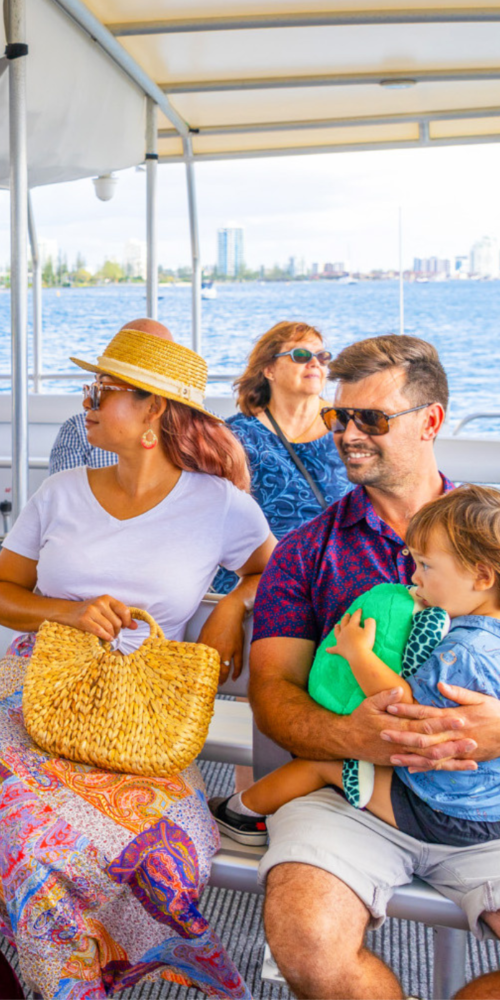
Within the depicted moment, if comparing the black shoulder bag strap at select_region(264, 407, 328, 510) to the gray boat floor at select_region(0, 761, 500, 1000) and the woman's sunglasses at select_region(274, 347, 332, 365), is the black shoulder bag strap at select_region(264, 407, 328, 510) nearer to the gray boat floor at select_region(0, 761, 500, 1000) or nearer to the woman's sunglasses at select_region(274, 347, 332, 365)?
the woman's sunglasses at select_region(274, 347, 332, 365)

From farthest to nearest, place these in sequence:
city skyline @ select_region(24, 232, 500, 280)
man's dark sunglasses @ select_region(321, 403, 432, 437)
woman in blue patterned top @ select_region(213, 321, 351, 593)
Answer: city skyline @ select_region(24, 232, 500, 280) < woman in blue patterned top @ select_region(213, 321, 351, 593) < man's dark sunglasses @ select_region(321, 403, 432, 437)

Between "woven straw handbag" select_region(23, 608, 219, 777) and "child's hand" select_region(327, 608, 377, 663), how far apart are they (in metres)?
0.29

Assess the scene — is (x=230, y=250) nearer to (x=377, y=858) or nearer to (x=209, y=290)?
(x=209, y=290)

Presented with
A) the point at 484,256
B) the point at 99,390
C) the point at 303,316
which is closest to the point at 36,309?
the point at 99,390

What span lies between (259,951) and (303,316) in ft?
173

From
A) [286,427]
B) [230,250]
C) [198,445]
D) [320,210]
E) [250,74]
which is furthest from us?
[320,210]

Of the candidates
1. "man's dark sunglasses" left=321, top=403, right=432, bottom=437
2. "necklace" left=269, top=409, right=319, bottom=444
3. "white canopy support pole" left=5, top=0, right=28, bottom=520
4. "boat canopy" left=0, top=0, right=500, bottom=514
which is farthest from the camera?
"necklace" left=269, top=409, right=319, bottom=444

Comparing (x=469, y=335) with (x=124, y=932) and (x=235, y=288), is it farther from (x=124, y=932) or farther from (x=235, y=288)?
(x=124, y=932)

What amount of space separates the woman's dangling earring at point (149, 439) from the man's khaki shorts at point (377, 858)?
0.95 meters

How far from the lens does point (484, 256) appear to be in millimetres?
50500

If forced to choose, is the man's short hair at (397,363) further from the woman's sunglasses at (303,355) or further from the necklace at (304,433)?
the woman's sunglasses at (303,355)

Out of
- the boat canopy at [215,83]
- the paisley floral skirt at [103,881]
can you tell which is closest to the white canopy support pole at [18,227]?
the boat canopy at [215,83]

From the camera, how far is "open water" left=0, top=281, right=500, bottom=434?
38.4 meters

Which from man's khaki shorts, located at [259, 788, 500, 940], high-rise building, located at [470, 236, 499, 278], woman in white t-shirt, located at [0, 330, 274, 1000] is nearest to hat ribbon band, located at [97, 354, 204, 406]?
woman in white t-shirt, located at [0, 330, 274, 1000]
